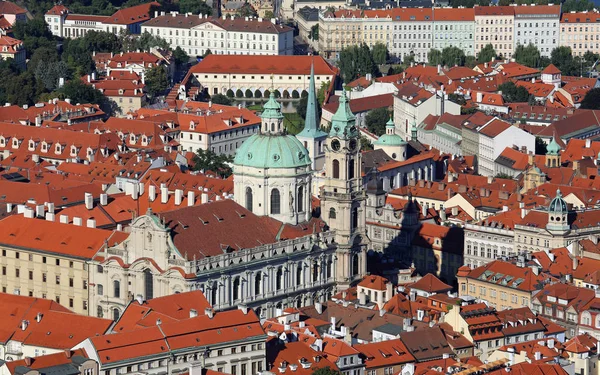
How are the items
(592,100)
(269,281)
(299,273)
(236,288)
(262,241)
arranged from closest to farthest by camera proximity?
(236,288), (269,281), (262,241), (299,273), (592,100)

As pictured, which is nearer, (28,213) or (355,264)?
(355,264)

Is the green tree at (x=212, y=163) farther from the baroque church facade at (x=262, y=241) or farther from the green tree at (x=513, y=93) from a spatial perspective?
the green tree at (x=513, y=93)

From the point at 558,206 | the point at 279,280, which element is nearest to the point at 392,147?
the point at 558,206

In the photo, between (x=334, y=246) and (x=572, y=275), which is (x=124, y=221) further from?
(x=572, y=275)

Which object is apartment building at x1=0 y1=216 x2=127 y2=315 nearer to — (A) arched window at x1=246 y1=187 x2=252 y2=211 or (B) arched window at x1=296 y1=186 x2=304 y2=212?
(A) arched window at x1=246 y1=187 x2=252 y2=211

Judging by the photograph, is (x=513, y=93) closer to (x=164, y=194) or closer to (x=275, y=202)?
(x=164, y=194)

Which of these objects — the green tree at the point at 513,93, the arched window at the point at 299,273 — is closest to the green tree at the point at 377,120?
the green tree at the point at 513,93
